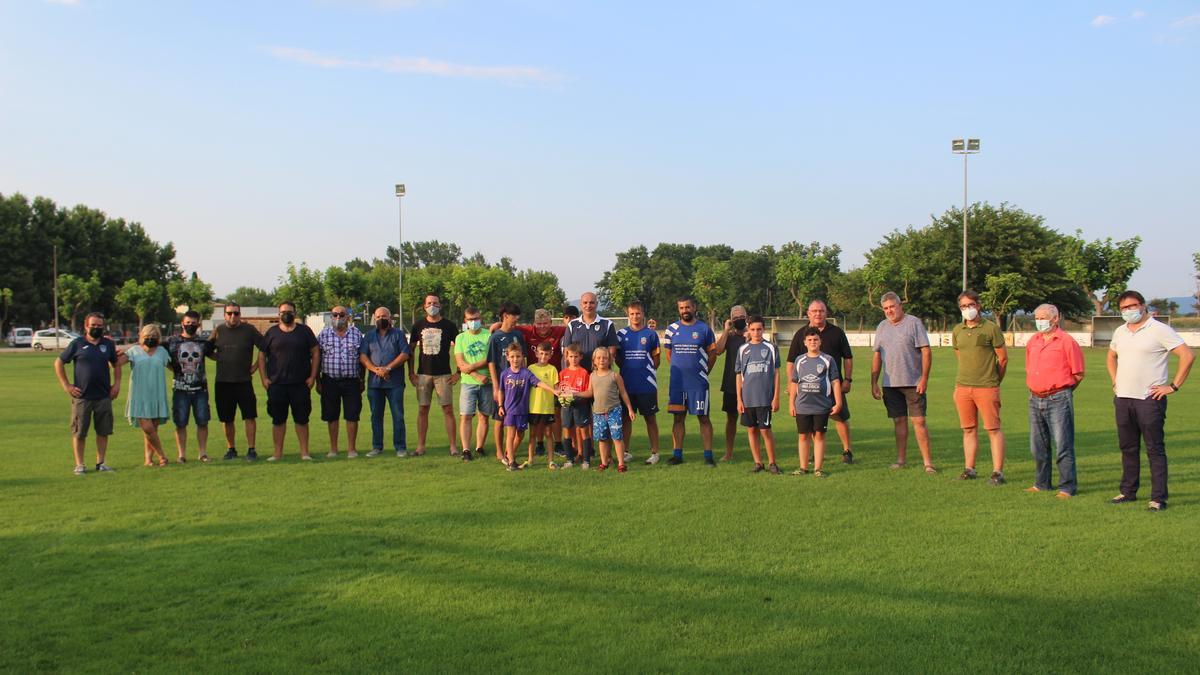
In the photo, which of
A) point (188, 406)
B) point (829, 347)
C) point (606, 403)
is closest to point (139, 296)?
point (188, 406)

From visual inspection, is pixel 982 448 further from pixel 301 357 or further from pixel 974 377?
pixel 301 357

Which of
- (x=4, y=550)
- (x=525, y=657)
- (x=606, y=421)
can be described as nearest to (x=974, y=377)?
(x=606, y=421)

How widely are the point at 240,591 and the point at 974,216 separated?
203 feet

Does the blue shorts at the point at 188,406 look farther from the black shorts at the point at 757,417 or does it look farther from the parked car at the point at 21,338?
the parked car at the point at 21,338

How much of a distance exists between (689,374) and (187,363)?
5.84 meters

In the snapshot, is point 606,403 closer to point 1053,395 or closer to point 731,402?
point 731,402

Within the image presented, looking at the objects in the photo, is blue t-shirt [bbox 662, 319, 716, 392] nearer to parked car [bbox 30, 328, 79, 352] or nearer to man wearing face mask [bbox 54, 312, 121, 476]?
man wearing face mask [bbox 54, 312, 121, 476]

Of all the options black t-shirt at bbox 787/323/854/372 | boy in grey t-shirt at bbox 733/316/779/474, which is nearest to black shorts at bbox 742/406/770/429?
boy in grey t-shirt at bbox 733/316/779/474

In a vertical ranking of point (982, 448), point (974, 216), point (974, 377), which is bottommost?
point (982, 448)

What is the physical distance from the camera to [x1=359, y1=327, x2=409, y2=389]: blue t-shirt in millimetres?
10656

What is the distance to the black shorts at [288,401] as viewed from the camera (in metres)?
10.2

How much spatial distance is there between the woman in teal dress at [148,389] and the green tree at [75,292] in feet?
213

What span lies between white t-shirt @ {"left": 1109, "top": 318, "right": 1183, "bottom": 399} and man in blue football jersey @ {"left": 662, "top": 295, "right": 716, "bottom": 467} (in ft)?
13.4

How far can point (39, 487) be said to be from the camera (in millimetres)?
8742
